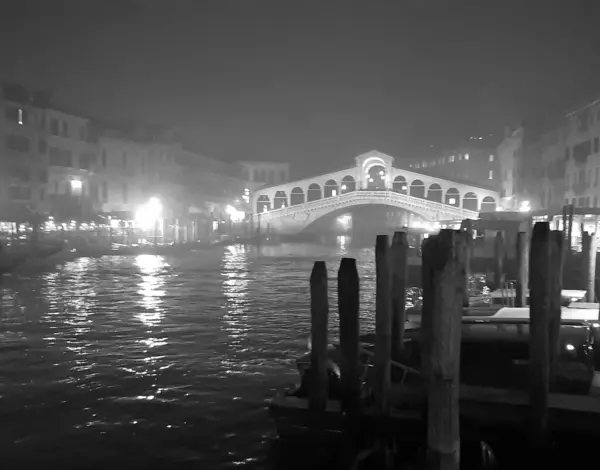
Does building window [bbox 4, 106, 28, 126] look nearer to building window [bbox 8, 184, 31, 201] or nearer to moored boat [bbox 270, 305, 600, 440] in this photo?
building window [bbox 8, 184, 31, 201]

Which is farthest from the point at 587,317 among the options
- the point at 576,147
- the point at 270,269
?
the point at 576,147

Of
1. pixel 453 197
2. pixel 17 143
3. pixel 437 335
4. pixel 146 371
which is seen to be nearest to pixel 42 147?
pixel 17 143

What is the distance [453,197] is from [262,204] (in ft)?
57.3

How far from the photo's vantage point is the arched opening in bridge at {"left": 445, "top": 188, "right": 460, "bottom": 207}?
44.8 meters

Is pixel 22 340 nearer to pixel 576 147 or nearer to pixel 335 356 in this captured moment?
pixel 335 356

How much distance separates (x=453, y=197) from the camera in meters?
48.1

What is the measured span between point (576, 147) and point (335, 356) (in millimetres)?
27988

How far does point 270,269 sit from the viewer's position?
23141 mm

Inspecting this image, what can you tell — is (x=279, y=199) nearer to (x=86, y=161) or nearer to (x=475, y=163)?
(x=86, y=161)

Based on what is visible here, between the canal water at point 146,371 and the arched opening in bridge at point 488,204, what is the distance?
27.4m

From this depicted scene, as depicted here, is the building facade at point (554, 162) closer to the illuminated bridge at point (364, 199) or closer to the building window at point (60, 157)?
the illuminated bridge at point (364, 199)

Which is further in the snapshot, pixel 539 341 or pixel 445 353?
pixel 539 341

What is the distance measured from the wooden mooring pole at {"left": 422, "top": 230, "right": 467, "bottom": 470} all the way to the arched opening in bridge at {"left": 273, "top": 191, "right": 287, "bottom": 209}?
135 feet

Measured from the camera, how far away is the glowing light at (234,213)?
50425 mm
